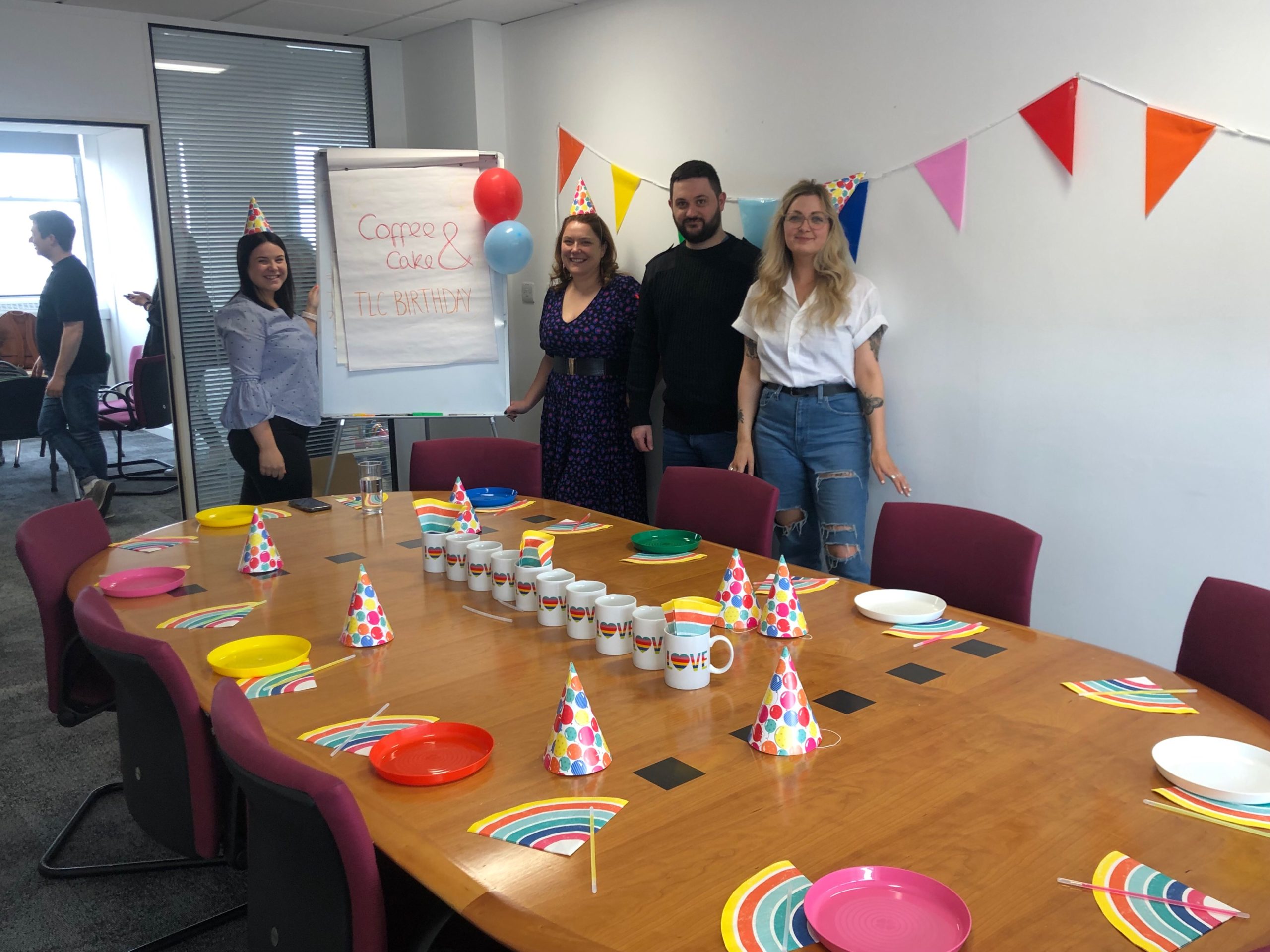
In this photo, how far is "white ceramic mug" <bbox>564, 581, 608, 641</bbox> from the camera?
1847 millimetres

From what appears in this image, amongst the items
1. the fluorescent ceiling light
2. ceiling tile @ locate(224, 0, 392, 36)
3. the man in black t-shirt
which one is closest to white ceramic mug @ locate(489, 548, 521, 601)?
ceiling tile @ locate(224, 0, 392, 36)

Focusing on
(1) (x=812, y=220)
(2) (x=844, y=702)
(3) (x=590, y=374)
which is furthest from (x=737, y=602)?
(3) (x=590, y=374)

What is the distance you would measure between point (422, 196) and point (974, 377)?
2.52 m

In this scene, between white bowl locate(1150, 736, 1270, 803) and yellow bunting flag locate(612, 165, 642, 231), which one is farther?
yellow bunting flag locate(612, 165, 642, 231)

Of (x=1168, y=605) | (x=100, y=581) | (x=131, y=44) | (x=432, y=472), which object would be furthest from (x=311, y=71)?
(x=1168, y=605)

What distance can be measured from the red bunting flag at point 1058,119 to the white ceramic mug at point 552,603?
2.08 metres

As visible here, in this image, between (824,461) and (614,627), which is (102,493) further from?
(824,461)

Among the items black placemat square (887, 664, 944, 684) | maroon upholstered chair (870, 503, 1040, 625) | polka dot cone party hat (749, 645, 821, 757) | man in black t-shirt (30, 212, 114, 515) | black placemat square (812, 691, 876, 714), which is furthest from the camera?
man in black t-shirt (30, 212, 114, 515)

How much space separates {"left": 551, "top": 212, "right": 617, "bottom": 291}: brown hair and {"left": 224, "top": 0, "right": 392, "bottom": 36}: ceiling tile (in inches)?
60.5

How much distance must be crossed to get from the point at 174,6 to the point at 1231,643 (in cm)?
474

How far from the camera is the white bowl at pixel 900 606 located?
75.2 inches

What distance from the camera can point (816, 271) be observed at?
3275 mm

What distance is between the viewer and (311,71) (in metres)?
5.16

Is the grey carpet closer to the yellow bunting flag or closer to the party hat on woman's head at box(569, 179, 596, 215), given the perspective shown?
the party hat on woman's head at box(569, 179, 596, 215)
